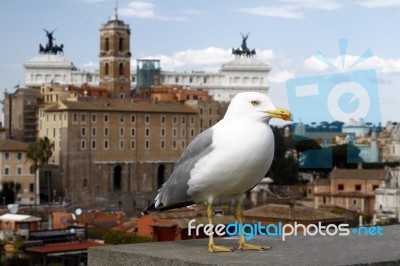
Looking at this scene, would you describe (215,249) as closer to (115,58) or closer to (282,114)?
(282,114)

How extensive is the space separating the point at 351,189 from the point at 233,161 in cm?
4064

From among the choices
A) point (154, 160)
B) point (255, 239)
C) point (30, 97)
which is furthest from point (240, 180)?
point (30, 97)

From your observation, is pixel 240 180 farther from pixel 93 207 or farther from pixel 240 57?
pixel 240 57

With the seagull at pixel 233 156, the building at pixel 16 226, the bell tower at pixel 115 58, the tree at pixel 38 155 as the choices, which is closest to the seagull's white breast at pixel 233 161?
the seagull at pixel 233 156

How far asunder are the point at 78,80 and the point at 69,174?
29538mm

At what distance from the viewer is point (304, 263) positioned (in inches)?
147

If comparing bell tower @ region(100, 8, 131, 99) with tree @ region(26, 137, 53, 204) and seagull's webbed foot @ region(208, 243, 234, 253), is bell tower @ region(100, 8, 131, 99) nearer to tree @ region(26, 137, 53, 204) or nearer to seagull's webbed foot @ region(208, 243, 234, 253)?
tree @ region(26, 137, 53, 204)

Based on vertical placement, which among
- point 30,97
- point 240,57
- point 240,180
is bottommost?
point 240,180

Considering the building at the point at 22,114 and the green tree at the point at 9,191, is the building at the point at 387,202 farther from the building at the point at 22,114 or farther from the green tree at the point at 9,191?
the building at the point at 22,114

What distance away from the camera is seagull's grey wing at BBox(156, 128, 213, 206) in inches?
169

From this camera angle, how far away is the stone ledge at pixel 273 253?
3871mm

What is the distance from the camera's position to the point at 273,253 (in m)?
4.20

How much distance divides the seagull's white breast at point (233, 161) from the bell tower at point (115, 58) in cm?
5147

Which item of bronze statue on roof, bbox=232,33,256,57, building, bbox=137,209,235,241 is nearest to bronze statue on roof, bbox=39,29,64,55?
bronze statue on roof, bbox=232,33,256,57
